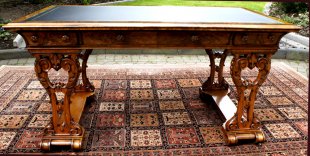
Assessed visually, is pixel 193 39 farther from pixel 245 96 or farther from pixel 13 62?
pixel 13 62

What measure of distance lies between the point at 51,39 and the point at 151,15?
0.80m

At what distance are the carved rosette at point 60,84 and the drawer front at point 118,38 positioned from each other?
0.16 metres

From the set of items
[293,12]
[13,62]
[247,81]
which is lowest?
[13,62]

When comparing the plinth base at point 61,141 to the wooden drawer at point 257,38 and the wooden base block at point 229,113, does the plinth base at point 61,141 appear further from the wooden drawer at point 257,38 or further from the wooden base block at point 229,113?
the wooden drawer at point 257,38

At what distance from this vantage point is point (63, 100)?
86.4 inches

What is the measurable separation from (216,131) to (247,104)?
390 mm

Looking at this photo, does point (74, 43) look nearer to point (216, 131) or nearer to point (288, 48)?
point (216, 131)

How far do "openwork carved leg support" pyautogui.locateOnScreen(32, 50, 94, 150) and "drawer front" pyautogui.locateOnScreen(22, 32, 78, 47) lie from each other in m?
0.08

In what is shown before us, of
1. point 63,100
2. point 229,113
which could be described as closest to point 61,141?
point 63,100

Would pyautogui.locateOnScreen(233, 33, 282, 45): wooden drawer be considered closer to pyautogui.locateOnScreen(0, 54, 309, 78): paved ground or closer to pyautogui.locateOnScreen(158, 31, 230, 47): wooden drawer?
pyautogui.locateOnScreen(158, 31, 230, 47): wooden drawer

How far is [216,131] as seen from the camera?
2445 millimetres

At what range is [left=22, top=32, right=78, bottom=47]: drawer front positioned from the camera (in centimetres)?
188

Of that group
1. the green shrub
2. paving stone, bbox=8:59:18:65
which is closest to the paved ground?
paving stone, bbox=8:59:18:65

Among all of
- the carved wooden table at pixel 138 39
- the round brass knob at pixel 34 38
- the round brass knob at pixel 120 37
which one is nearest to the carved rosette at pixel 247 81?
the carved wooden table at pixel 138 39
